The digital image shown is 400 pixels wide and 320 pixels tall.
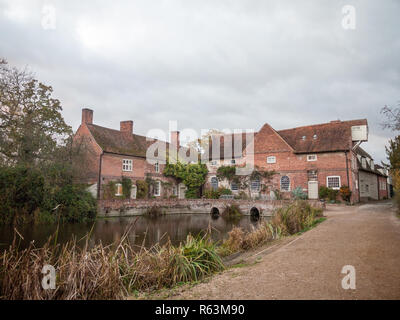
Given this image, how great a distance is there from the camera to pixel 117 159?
2761cm

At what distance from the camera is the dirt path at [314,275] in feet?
13.2

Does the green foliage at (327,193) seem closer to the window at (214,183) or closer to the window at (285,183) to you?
the window at (285,183)

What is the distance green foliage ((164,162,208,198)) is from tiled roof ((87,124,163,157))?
3904 mm

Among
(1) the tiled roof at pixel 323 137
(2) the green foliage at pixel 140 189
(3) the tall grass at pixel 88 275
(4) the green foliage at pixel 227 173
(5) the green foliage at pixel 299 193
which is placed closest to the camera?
(3) the tall grass at pixel 88 275

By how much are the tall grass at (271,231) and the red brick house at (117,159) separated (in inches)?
692

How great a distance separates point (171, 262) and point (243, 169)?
25.0 m

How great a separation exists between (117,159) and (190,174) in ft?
28.5

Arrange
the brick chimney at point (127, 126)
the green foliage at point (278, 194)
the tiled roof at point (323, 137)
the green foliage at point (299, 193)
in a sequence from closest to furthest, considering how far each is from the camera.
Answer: the green foliage at point (299, 193) < the tiled roof at point (323, 137) < the green foliage at point (278, 194) < the brick chimney at point (127, 126)

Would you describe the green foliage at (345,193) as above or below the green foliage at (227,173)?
below

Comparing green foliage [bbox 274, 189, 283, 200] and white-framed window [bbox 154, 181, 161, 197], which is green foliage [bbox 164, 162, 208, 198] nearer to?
white-framed window [bbox 154, 181, 161, 197]

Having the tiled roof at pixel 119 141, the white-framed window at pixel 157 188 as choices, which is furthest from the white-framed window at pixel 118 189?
the white-framed window at pixel 157 188

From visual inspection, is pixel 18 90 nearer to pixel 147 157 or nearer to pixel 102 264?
pixel 147 157

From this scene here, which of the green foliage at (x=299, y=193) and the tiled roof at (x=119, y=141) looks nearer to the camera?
the green foliage at (x=299, y=193)
